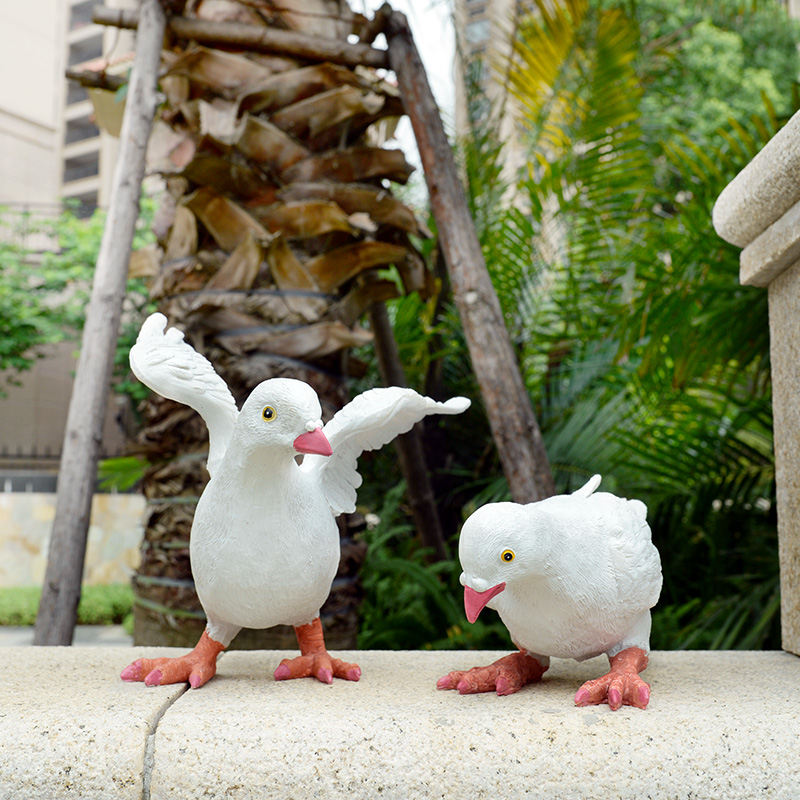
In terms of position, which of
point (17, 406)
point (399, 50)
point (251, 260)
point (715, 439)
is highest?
point (399, 50)

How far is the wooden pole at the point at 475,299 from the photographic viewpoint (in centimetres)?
223

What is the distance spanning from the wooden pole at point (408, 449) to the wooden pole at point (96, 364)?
1.17 metres

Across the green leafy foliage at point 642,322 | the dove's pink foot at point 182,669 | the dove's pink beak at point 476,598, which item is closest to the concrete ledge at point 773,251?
the green leafy foliage at point 642,322

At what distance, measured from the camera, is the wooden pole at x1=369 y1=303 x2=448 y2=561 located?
322 cm

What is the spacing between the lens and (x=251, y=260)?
2348mm

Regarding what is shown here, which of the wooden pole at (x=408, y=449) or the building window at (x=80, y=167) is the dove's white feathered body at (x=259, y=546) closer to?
the wooden pole at (x=408, y=449)

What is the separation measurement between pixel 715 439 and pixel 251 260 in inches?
76.1

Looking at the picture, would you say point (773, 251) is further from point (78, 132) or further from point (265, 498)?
point (78, 132)

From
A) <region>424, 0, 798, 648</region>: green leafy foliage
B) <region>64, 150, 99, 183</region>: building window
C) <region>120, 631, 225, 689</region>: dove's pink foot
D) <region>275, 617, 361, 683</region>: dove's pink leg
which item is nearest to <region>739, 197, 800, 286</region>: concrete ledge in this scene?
<region>424, 0, 798, 648</region>: green leafy foliage

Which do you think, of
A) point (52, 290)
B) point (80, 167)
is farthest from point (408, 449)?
point (80, 167)

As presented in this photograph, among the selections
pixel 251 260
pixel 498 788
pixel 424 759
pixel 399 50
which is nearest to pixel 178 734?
pixel 424 759

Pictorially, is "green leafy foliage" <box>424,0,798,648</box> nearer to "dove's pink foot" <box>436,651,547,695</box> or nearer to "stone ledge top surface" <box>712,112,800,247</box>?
"stone ledge top surface" <box>712,112,800,247</box>

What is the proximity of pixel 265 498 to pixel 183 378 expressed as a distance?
0.98 ft

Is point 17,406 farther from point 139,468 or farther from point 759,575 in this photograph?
point 759,575
